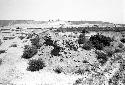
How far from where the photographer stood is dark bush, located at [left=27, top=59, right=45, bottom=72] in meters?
19.6

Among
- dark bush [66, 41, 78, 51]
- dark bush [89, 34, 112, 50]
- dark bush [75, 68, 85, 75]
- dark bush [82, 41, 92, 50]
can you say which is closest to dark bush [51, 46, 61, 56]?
dark bush [66, 41, 78, 51]

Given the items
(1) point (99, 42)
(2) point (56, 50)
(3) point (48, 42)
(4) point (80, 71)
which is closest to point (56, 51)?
(2) point (56, 50)

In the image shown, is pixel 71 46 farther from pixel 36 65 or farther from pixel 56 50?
pixel 36 65

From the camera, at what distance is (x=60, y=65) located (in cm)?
2006

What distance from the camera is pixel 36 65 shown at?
64.4ft

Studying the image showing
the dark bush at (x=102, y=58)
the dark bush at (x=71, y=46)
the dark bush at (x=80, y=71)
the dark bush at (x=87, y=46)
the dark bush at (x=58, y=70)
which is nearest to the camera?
the dark bush at (x=80, y=71)

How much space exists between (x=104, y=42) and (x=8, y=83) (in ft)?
45.6

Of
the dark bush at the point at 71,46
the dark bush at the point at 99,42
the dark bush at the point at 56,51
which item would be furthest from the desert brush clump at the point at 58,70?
the dark bush at the point at 99,42

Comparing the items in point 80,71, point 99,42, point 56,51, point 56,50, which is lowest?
point 80,71

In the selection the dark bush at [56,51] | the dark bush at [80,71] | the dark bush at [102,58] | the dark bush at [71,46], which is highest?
the dark bush at [71,46]

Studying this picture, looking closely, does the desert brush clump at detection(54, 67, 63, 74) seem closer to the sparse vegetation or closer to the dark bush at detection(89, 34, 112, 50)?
the sparse vegetation

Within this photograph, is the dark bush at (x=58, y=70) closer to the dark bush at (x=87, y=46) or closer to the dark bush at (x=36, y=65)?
the dark bush at (x=36, y=65)

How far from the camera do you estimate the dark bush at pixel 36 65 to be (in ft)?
64.1

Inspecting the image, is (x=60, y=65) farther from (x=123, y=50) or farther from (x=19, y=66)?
(x=123, y=50)
